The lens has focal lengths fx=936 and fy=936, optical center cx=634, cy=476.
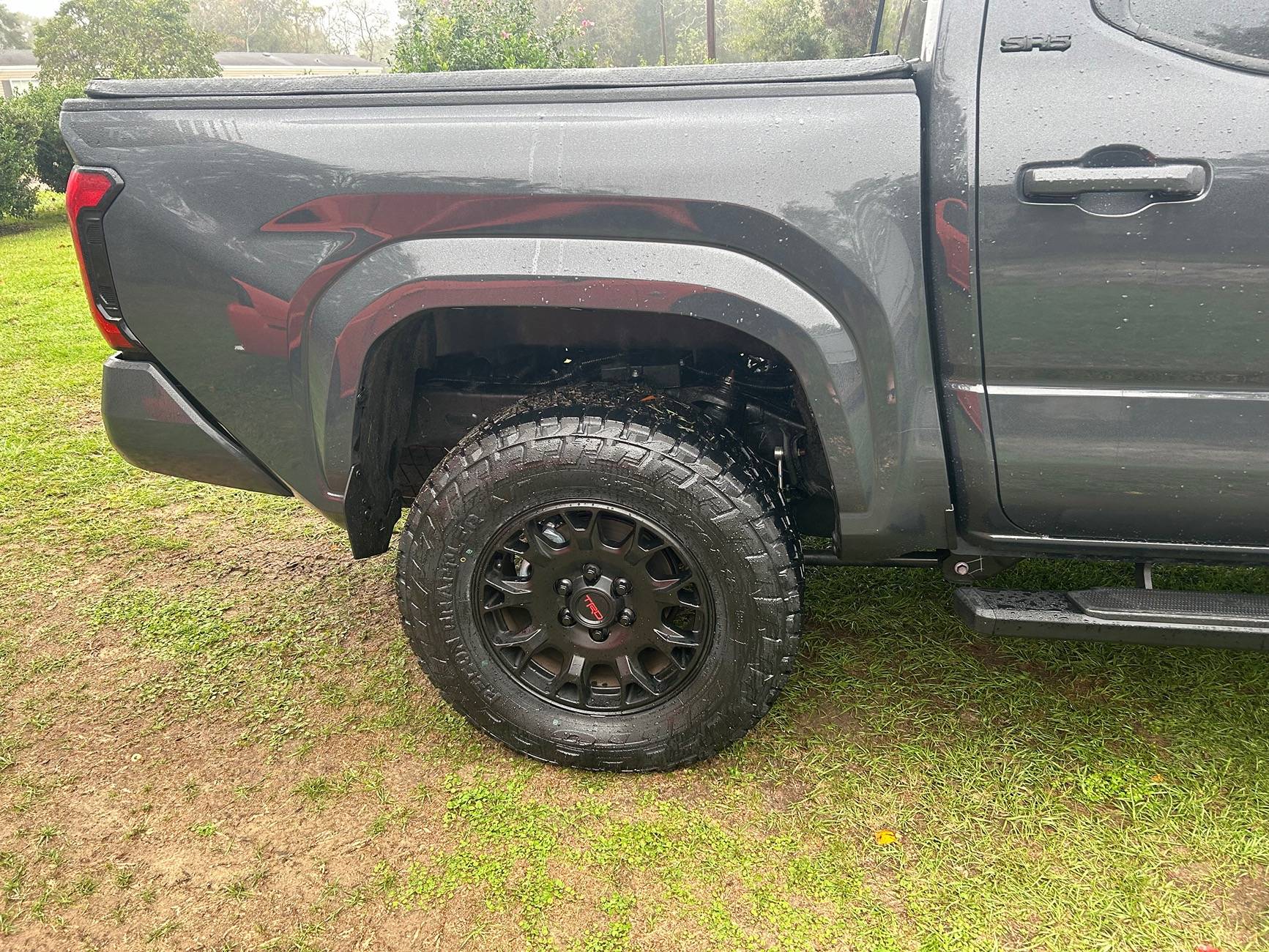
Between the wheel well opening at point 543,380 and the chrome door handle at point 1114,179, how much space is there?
2.05 ft

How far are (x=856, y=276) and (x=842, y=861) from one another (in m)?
1.22

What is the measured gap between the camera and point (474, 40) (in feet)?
30.3

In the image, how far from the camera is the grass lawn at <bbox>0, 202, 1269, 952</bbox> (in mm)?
1866

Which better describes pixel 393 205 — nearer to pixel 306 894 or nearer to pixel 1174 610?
pixel 306 894

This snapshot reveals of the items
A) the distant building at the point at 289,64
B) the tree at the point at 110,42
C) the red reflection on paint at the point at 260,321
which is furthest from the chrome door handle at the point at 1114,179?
the distant building at the point at 289,64

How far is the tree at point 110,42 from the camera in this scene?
30.3 metres

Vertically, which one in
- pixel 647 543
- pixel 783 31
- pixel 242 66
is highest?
pixel 242 66

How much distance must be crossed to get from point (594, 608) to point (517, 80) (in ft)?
3.88

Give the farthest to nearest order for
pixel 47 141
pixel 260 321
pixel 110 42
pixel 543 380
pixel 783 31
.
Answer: pixel 110 42
pixel 783 31
pixel 47 141
pixel 543 380
pixel 260 321

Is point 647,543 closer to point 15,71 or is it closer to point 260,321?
point 260,321

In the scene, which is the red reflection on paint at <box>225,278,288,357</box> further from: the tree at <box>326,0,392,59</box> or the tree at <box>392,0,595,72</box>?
the tree at <box>326,0,392,59</box>

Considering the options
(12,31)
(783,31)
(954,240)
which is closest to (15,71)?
(12,31)

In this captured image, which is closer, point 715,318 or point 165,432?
point 715,318

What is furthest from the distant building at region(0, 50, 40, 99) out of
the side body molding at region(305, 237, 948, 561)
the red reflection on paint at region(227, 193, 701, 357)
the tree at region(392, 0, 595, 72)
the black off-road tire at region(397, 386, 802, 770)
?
the black off-road tire at region(397, 386, 802, 770)
